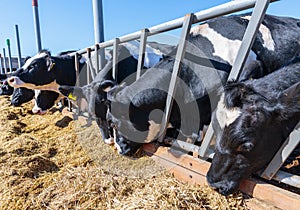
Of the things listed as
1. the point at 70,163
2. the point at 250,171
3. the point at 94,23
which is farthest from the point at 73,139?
the point at 250,171

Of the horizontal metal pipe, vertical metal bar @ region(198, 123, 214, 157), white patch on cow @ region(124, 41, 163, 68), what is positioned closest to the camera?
the horizontal metal pipe

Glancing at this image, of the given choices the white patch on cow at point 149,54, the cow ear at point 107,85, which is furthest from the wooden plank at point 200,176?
the white patch on cow at point 149,54

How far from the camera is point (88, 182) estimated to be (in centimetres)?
204

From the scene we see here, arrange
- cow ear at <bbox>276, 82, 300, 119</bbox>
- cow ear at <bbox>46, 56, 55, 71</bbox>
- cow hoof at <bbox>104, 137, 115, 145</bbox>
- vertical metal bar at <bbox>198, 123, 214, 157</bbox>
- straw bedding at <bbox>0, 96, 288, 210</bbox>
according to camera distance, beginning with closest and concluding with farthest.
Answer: cow ear at <bbox>276, 82, 300, 119</bbox> → straw bedding at <bbox>0, 96, 288, 210</bbox> → vertical metal bar at <bbox>198, 123, 214, 157</bbox> → cow hoof at <bbox>104, 137, 115, 145</bbox> → cow ear at <bbox>46, 56, 55, 71</bbox>

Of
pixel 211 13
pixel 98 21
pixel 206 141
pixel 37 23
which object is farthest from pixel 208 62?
pixel 37 23

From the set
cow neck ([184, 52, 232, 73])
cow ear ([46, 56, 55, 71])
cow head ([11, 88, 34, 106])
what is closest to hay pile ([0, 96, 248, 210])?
cow neck ([184, 52, 232, 73])

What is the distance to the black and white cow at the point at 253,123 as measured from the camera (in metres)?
1.36

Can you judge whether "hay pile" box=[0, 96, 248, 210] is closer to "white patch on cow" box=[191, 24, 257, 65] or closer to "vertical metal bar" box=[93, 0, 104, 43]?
"white patch on cow" box=[191, 24, 257, 65]

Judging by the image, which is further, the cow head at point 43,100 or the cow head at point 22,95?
the cow head at point 22,95

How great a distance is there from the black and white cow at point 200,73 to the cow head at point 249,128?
1.95 feet

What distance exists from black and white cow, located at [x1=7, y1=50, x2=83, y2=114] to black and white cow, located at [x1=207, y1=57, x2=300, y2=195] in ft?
12.4

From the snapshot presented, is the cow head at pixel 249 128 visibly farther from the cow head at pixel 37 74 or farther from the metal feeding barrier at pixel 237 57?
the cow head at pixel 37 74

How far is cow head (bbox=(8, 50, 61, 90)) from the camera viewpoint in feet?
14.1

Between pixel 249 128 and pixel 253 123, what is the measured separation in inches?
1.5
